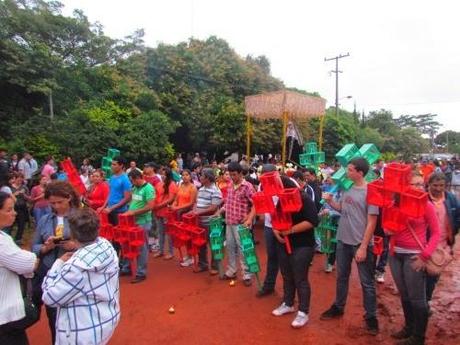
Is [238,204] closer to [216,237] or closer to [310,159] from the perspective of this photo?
[216,237]

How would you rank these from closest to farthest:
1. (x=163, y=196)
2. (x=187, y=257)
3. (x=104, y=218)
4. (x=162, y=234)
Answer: (x=104, y=218) < (x=187, y=257) < (x=163, y=196) < (x=162, y=234)

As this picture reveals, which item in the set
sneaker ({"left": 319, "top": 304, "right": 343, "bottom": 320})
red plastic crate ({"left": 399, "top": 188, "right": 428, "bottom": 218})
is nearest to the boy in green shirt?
sneaker ({"left": 319, "top": 304, "right": 343, "bottom": 320})

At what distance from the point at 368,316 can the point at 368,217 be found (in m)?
1.10

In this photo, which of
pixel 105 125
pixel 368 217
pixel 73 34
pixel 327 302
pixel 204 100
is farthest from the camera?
pixel 204 100

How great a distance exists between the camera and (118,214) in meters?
5.79

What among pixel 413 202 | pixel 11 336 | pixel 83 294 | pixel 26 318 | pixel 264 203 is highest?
pixel 413 202

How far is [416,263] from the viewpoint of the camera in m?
3.45

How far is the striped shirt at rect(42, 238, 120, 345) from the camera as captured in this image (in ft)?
7.38

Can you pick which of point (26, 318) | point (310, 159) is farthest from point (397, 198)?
point (310, 159)

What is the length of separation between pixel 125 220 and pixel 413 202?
12.5ft

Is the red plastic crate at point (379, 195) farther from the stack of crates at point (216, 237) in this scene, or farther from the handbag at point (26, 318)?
the handbag at point (26, 318)

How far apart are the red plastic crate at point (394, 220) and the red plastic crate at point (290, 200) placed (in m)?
0.86

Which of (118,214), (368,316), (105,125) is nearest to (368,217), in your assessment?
(368,316)

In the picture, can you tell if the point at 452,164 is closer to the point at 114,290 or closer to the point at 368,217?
the point at 368,217
